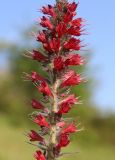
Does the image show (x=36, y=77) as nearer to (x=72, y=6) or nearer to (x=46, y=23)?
(x=46, y=23)

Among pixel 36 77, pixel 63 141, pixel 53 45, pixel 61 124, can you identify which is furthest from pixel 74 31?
pixel 63 141

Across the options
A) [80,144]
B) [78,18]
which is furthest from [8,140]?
[78,18]

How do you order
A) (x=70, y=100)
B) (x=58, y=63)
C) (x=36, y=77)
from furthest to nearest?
(x=36, y=77) < (x=70, y=100) < (x=58, y=63)

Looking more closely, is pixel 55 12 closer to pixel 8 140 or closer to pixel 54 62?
pixel 54 62

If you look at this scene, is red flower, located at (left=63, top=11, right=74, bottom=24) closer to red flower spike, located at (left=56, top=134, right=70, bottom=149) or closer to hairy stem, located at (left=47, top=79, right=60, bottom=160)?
hairy stem, located at (left=47, top=79, right=60, bottom=160)

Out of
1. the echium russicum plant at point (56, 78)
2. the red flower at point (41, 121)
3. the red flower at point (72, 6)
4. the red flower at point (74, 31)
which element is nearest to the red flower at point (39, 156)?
the echium russicum plant at point (56, 78)

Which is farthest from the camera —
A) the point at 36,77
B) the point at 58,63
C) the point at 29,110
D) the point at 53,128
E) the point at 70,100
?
the point at 29,110

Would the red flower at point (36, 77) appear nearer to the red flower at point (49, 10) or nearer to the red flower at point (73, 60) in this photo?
the red flower at point (73, 60)
